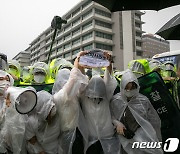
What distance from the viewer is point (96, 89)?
240 cm

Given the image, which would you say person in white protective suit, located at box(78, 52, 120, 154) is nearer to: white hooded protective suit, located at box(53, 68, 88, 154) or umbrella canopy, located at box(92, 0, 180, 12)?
white hooded protective suit, located at box(53, 68, 88, 154)

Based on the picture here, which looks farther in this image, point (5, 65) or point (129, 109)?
point (5, 65)

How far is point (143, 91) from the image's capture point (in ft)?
9.29

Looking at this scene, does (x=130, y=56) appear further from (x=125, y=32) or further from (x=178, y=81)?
(x=178, y=81)

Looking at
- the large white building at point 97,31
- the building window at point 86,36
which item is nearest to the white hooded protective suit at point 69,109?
the large white building at point 97,31

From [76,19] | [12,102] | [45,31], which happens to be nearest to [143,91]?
[12,102]

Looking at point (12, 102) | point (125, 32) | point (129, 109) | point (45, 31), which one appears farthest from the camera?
point (45, 31)

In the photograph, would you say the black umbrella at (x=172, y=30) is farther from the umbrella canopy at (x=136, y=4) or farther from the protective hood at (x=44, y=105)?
the protective hood at (x=44, y=105)

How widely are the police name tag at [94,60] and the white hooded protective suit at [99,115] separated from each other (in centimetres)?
20

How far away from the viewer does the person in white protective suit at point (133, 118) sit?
2.39 metres

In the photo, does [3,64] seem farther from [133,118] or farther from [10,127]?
[133,118]

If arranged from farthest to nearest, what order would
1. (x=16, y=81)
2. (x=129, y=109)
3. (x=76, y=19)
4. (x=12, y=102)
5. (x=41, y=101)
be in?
(x=76, y=19), (x=16, y=81), (x=129, y=109), (x=41, y=101), (x=12, y=102)

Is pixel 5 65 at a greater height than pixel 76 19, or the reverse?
pixel 76 19

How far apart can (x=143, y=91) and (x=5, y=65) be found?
5.58ft
